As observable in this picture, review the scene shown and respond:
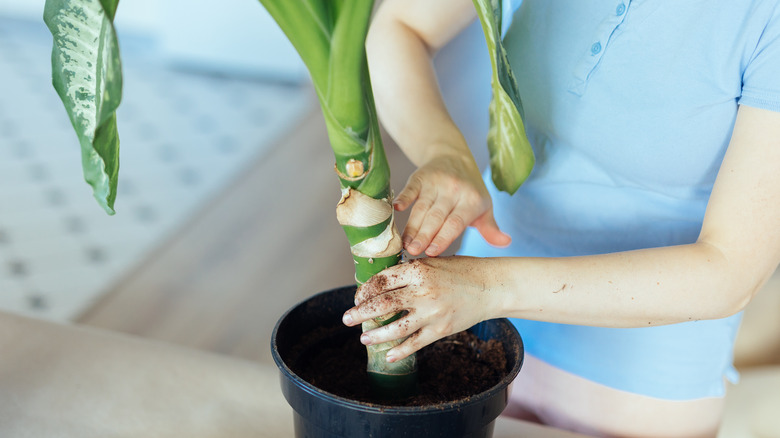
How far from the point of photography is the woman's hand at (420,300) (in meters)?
0.74

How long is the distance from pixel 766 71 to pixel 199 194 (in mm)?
2538

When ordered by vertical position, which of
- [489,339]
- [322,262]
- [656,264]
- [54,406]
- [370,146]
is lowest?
[322,262]

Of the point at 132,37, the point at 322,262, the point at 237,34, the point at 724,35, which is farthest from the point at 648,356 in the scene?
the point at 132,37

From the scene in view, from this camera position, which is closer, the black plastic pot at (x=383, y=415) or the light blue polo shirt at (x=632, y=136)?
the black plastic pot at (x=383, y=415)

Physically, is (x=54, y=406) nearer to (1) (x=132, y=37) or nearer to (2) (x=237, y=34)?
(2) (x=237, y=34)

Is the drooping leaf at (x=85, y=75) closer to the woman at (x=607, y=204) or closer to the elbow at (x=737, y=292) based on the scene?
the woman at (x=607, y=204)

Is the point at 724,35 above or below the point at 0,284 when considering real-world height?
above

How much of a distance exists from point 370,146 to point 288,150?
2.76 metres

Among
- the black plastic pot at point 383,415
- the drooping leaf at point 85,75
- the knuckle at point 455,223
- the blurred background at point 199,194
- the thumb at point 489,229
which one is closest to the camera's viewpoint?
the drooping leaf at point 85,75

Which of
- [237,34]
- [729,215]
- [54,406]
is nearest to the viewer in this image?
[729,215]

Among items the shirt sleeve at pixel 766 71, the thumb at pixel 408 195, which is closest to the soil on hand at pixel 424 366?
the thumb at pixel 408 195

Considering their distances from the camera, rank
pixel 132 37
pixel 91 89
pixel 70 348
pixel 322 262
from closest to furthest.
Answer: pixel 91 89 < pixel 70 348 < pixel 322 262 < pixel 132 37

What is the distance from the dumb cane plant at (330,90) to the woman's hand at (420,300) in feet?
0.09

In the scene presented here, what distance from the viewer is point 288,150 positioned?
341cm
